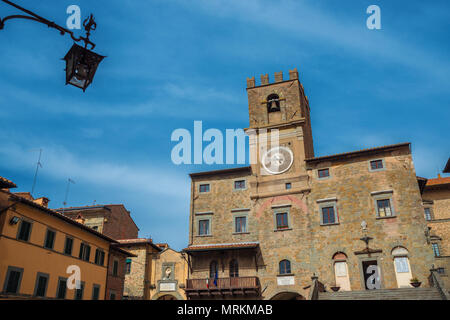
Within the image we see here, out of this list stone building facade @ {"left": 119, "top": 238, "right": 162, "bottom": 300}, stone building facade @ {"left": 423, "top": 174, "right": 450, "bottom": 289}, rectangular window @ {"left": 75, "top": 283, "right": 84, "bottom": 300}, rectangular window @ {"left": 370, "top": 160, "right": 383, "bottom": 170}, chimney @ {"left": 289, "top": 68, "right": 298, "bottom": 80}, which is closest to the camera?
rectangular window @ {"left": 75, "top": 283, "right": 84, "bottom": 300}

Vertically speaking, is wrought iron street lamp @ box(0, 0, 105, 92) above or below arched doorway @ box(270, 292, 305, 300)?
above

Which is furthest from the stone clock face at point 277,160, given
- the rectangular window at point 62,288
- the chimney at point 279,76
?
the rectangular window at point 62,288

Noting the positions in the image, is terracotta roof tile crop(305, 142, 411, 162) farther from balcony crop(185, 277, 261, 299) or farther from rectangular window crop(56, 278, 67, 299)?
rectangular window crop(56, 278, 67, 299)

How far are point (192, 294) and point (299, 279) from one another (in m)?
8.70

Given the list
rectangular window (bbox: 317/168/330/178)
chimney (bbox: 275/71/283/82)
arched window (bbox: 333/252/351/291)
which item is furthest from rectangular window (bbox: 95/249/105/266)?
chimney (bbox: 275/71/283/82)

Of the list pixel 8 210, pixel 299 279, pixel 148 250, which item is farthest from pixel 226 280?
pixel 8 210

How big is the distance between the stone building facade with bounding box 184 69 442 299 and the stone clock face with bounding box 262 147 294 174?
0.30 ft

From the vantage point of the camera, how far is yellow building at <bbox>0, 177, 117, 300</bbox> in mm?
20938

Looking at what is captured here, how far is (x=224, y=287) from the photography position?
2980 cm

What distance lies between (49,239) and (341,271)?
20758 millimetres

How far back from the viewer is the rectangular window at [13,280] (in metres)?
20.5

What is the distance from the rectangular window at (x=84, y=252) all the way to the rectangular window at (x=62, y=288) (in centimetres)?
239

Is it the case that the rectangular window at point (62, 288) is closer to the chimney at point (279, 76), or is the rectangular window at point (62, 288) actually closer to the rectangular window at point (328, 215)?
the rectangular window at point (328, 215)

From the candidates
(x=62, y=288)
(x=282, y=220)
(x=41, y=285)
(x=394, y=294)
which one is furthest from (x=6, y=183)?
(x=394, y=294)
